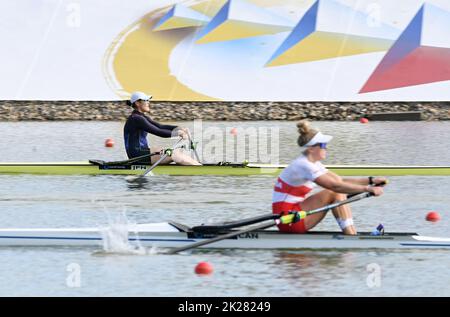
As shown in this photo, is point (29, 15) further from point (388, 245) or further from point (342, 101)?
point (388, 245)

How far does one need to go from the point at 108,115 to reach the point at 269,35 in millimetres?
5742

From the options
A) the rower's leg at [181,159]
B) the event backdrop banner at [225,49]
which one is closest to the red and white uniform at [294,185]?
the rower's leg at [181,159]

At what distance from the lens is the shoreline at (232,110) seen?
35.2 meters

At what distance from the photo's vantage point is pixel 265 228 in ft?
46.9

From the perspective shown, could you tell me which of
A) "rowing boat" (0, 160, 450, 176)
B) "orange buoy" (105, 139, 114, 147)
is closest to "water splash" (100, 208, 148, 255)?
"rowing boat" (0, 160, 450, 176)

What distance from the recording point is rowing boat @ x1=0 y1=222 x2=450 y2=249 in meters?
14.3

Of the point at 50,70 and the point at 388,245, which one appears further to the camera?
the point at 50,70

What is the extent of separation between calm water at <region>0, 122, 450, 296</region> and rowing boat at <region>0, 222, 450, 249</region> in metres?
0.12

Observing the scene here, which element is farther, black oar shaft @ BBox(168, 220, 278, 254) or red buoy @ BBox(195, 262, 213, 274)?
black oar shaft @ BBox(168, 220, 278, 254)

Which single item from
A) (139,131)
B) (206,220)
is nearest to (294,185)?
(206,220)

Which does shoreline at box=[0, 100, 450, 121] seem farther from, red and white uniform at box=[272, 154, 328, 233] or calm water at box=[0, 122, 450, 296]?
red and white uniform at box=[272, 154, 328, 233]

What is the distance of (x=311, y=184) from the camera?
14.4m
